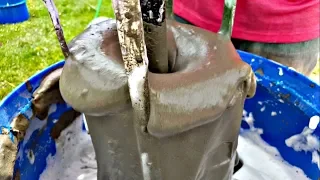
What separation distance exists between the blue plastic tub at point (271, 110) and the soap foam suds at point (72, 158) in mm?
21

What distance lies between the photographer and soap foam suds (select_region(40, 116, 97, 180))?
958 mm

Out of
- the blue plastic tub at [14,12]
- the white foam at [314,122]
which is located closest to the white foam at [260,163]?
the white foam at [314,122]

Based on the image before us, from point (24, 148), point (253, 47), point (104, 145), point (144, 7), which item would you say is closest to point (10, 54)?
point (24, 148)

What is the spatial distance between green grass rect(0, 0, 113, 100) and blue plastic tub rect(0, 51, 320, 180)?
0.07 metres

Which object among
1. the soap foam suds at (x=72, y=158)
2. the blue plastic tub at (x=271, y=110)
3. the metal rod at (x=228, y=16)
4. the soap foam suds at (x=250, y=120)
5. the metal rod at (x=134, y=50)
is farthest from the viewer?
the soap foam suds at (x=250, y=120)

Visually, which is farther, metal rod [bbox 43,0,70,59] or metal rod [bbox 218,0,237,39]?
metal rod [bbox 218,0,237,39]

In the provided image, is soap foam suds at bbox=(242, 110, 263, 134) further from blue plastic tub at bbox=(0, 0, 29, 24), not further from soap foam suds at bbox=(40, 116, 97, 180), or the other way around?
blue plastic tub at bbox=(0, 0, 29, 24)

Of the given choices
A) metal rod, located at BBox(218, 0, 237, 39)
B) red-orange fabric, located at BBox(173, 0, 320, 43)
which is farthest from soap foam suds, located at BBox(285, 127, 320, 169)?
metal rod, located at BBox(218, 0, 237, 39)

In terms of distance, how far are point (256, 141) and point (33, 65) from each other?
2.16ft

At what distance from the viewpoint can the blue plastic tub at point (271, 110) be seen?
856mm

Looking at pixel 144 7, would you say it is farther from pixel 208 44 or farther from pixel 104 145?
pixel 104 145

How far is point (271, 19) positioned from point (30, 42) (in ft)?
1.97

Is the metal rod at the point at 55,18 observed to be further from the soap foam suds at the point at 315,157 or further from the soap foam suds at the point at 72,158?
the soap foam suds at the point at 315,157

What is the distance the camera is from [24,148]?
855 millimetres
